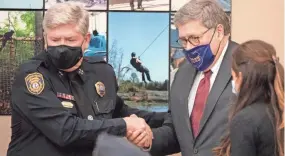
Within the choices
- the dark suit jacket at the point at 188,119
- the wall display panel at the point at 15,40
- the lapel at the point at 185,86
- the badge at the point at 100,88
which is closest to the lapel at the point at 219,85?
the dark suit jacket at the point at 188,119

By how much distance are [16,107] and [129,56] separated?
1.93 metres

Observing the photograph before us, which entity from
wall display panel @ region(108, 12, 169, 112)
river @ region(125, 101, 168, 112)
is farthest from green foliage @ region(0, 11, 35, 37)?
river @ region(125, 101, 168, 112)

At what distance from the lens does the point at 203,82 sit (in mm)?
2375

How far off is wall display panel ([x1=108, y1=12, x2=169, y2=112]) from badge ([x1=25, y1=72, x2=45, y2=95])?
6.11 ft

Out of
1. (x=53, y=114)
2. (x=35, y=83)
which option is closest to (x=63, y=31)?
(x=35, y=83)

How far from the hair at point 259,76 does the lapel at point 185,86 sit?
30 cm

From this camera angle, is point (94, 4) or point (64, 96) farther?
point (94, 4)

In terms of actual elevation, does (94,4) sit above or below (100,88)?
above

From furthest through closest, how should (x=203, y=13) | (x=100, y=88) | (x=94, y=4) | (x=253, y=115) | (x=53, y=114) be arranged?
1. (x=94, y=4)
2. (x=100, y=88)
3. (x=203, y=13)
4. (x=53, y=114)
5. (x=253, y=115)

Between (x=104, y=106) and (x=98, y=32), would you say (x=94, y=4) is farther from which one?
(x=104, y=106)

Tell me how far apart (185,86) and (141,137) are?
0.99 ft

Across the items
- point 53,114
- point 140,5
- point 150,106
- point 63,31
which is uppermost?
point 140,5

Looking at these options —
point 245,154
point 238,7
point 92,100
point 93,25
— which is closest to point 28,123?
point 92,100

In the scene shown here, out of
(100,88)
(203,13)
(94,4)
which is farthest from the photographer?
(94,4)
